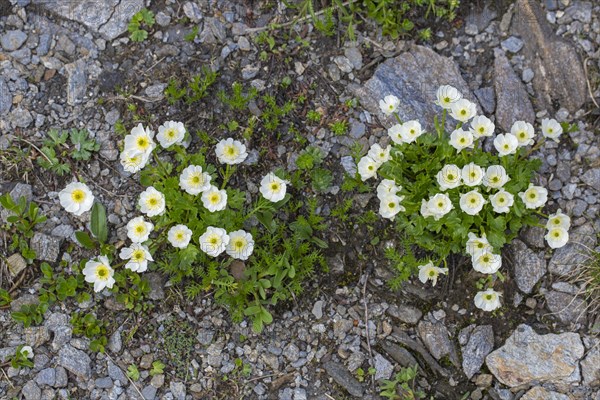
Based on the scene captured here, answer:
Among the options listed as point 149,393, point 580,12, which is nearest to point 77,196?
point 149,393

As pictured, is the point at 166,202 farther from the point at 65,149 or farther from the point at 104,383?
the point at 104,383

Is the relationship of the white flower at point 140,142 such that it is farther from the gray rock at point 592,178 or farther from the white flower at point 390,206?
the gray rock at point 592,178

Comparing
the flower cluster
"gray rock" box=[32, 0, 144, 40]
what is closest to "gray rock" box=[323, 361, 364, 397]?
the flower cluster

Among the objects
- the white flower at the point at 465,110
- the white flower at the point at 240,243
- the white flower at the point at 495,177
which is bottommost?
the white flower at the point at 240,243

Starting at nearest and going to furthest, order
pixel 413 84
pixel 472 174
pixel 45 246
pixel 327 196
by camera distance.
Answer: pixel 472 174
pixel 45 246
pixel 327 196
pixel 413 84

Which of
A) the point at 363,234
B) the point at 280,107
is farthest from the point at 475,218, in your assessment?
the point at 280,107

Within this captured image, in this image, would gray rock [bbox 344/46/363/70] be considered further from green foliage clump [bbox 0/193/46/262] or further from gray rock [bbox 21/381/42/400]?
gray rock [bbox 21/381/42/400]

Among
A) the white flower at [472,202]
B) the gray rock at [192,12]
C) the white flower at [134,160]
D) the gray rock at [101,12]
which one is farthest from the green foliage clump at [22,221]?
the white flower at [472,202]
